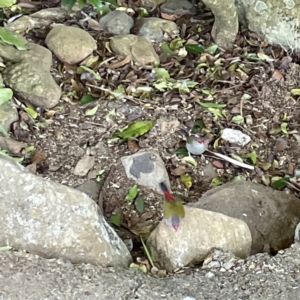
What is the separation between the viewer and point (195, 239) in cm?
245

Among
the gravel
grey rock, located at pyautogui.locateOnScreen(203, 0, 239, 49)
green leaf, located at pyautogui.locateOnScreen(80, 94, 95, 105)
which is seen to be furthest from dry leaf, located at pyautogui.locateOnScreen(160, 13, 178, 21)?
the gravel

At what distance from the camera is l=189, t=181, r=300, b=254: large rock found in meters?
2.83

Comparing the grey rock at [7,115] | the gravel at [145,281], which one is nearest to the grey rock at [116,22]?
the grey rock at [7,115]

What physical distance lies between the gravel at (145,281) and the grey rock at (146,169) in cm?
83

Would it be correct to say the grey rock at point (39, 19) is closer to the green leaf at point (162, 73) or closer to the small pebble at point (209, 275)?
the green leaf at point (162, 73)

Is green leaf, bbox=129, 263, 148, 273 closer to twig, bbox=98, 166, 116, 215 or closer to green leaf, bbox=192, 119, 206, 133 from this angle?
twig, bbox=98, 166, 116, 215

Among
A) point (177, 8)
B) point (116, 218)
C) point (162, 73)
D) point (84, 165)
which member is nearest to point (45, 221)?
point (116, 218)

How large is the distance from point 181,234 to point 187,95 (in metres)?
1.38

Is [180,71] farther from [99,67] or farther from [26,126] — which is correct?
[26,126]

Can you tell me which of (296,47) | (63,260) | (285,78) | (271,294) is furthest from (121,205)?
(296,47)

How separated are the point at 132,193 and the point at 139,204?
0.23 ft

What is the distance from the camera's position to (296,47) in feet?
13.0

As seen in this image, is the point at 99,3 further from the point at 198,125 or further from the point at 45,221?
the point at 45,221

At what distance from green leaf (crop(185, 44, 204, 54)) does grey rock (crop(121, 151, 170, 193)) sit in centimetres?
103
